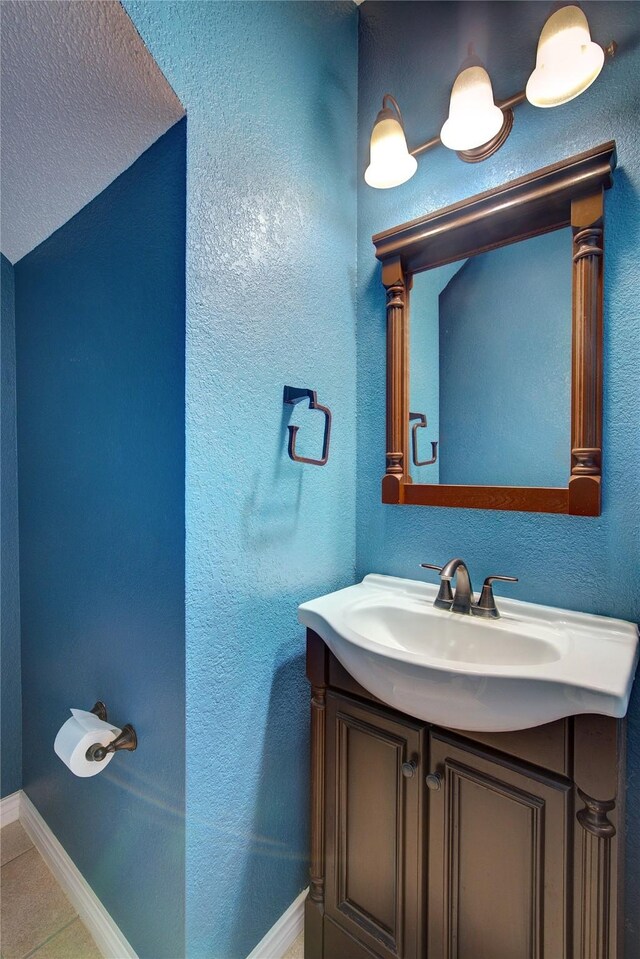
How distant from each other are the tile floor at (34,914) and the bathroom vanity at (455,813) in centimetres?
65

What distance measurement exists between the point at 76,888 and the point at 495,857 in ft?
4.03

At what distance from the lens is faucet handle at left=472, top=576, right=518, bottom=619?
99cm

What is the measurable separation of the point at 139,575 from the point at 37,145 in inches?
40.0

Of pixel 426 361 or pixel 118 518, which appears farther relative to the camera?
pixel 426 361

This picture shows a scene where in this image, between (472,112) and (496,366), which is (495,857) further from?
(472,112)

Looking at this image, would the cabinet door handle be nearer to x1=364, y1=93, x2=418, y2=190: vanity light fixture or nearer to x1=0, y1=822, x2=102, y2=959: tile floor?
x1=0, y1=822, x2=102, y2=959: tile floor

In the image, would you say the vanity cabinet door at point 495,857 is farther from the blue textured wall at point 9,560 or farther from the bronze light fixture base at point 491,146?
the blue textured wall at point 9,560

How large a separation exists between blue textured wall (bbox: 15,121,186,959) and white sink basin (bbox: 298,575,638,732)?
40cm

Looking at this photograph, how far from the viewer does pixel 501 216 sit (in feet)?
3.36

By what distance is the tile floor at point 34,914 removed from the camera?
3.59 feet

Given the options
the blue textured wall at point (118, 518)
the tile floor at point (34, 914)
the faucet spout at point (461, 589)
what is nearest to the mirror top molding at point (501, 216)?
the blue textured wall at point (118, 518)

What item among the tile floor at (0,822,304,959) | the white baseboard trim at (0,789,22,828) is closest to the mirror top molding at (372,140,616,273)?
the tile floor at (0,822,304,959)

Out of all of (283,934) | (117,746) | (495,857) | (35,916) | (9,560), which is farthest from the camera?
(9,560)

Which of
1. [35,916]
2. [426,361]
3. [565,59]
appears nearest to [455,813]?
[426,361]
